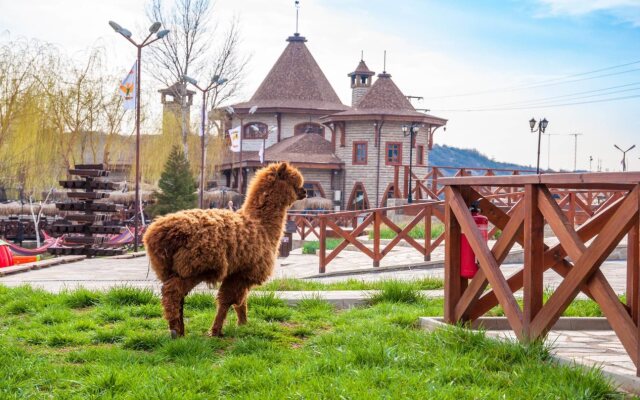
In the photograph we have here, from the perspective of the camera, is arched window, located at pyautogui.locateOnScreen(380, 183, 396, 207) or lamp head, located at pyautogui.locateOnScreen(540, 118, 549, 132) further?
arched window, located at pyautogui.locateOnScreen(380, 183, 396, 207)

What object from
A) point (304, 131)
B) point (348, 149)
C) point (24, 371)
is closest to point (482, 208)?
point (24, 371)

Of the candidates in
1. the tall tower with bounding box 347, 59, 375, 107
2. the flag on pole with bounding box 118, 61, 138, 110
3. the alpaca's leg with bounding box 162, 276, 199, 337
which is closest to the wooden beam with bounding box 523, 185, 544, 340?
the alpaca's leg with bounding box 162, 276, 199, 337

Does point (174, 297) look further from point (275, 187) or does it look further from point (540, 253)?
point (540, 253)

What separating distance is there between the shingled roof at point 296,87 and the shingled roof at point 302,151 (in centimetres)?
316

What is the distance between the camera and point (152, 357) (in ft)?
16.1

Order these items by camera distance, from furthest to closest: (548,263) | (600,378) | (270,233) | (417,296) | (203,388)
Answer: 1. (417,296)
2. (270,233)
3. (548,263)
4. (203,388)
5. (600,378)

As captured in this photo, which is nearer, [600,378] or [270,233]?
[600,378]

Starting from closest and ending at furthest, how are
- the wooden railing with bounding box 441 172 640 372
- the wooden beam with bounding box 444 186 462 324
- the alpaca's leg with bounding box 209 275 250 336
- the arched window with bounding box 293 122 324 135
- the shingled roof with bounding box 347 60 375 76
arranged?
1. the wooden railing with bounding box 441 172 640 372
2. the wooden beam with bounding box 444 186 462 324
3. the alpaca's leg with bounding box 209 275 250 336
4. the arched window with bounding box 293 122 324 135
5. the shingled roof with bounding box 347 60 375 76

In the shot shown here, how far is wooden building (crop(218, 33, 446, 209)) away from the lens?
4431 centimetres

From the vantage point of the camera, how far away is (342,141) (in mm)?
45344

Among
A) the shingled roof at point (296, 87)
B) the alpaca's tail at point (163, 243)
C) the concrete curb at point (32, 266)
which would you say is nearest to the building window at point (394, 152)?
the shingled roof at point (296, 87)

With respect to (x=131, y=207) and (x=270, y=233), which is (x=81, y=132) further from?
(x=270, y=233)

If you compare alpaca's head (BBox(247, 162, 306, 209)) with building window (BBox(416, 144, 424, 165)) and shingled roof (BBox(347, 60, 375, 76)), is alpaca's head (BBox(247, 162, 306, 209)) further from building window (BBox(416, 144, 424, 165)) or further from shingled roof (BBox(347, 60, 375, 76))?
shingled roof (BBox(347, 60, 375, 76))

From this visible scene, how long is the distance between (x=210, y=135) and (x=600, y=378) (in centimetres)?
4181
